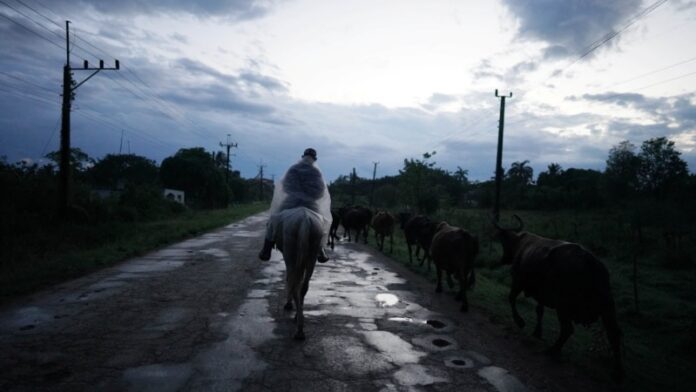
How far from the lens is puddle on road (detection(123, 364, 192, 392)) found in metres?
4.19

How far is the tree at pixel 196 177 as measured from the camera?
58.2 meters

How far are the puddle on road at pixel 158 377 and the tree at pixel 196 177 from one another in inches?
2210

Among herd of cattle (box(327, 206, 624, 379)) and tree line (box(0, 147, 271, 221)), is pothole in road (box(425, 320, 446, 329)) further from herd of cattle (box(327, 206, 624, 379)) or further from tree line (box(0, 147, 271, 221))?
tree line (box(0, 147, 271, 221))

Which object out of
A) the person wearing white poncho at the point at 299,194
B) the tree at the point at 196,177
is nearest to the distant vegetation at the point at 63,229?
A: the person wearing white poncho at the point at 299,194

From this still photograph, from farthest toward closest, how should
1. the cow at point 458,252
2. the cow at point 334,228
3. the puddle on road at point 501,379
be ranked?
the cow at point 334,228 < the cow at point 458,252 < the puddle on road at point 501,379

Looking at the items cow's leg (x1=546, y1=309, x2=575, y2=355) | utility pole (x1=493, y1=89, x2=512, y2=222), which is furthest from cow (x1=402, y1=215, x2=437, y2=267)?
utility pole (x1=493, y1=89, x2=512, y2=222)

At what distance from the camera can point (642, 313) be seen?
30.0 ft

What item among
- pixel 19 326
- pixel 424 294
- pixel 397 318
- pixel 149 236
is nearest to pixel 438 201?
pixel 149 236

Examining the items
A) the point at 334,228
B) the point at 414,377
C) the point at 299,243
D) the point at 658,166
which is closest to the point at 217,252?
the point at 334,228

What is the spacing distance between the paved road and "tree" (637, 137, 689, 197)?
5743 centimetres

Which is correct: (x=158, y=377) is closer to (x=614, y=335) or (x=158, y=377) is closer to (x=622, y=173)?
(x=614, y=335)

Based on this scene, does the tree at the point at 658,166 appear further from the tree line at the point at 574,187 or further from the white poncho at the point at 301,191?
the white poncho at the point at 301,191

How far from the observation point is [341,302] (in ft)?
27.0

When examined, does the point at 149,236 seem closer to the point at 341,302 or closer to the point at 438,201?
the point at 341,302
